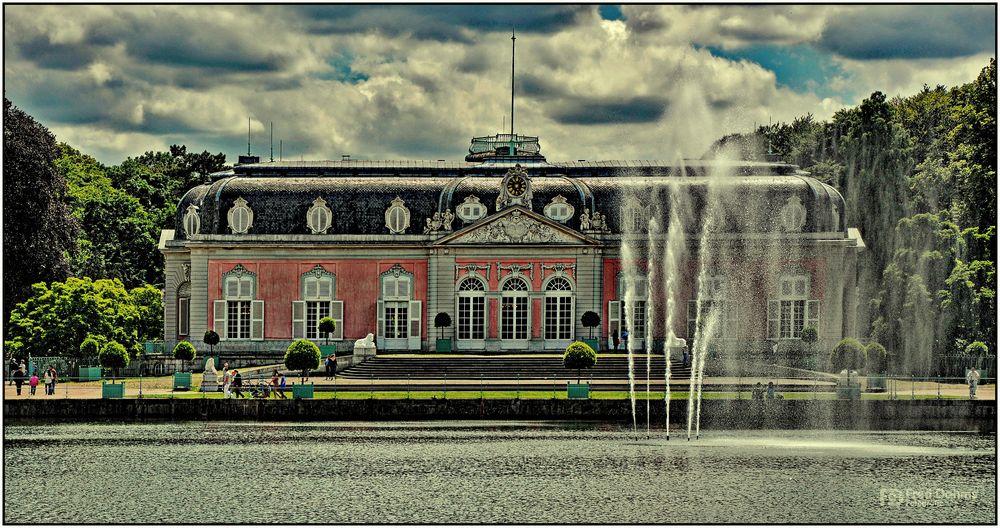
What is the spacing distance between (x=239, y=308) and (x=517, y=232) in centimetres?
1110

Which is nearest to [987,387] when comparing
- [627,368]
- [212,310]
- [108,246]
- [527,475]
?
[627,368]

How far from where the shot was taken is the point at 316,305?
214 ft

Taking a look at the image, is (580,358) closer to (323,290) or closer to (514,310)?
(514,310)

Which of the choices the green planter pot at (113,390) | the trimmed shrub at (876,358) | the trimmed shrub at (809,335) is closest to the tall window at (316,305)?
the trimmed shrub at (809,335)

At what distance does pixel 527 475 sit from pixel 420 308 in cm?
2993

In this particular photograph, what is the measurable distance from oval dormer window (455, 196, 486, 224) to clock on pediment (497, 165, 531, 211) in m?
0.78

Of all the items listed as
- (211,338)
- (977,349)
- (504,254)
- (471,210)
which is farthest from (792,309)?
(211,338)

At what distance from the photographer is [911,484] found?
3419 centimetres

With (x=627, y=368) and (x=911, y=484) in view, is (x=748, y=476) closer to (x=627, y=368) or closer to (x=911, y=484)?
(x=911, y=484)

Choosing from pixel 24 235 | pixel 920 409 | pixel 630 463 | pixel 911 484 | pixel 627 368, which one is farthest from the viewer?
pixel 24 235

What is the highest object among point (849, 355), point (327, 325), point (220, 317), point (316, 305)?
point (316, 305)

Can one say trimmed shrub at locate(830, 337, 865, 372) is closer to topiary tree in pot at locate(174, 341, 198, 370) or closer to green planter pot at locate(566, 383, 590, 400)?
green planter pot at locate(566, 383, 590, 400)

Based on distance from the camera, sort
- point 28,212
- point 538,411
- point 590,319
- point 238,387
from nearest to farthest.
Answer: point 538,411
point 238,387
point 28,212
point 590,319

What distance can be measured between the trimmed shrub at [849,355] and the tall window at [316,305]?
19.9m
